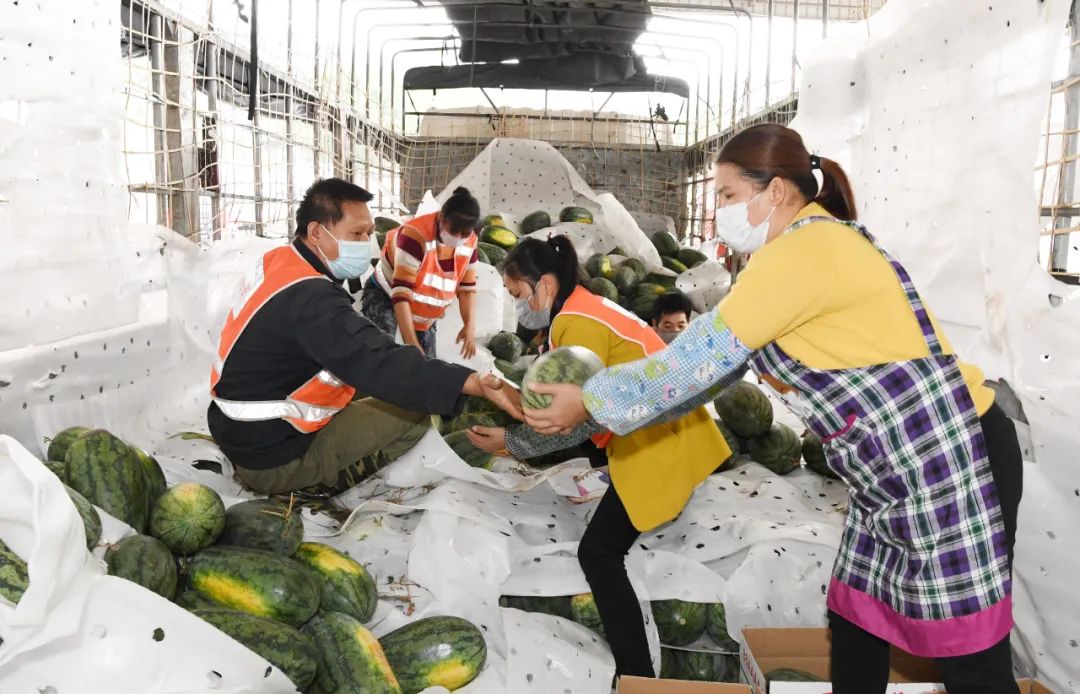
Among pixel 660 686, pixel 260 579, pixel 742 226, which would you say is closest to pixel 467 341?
pixel 260 579

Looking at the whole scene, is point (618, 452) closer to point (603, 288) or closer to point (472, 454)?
point (472, 454)

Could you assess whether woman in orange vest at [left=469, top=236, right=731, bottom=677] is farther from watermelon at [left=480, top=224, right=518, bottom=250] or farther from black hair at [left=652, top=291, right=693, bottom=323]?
watermelon at [left=480, top=224, right=518, bottom=250]

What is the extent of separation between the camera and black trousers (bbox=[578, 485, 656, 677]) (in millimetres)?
2336

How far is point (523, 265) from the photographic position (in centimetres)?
274

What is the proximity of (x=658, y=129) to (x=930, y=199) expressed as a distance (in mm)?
8681

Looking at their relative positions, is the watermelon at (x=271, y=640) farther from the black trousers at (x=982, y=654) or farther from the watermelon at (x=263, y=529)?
the black trousers at (x=982, y=654)

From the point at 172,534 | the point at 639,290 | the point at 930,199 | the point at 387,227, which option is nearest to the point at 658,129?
the point at 639,290

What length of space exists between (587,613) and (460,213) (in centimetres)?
252

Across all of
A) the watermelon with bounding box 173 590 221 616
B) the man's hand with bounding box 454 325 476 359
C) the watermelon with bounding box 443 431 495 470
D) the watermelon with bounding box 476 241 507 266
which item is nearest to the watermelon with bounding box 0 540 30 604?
the watermelon with bounding box 173 590 221 616

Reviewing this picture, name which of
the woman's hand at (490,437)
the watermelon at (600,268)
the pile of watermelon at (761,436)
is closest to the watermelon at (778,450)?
the pile of watermelon at (761,436)

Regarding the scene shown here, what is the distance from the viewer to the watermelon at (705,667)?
2.52 metres

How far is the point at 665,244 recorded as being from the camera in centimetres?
848

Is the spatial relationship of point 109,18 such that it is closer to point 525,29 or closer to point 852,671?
point 852,671

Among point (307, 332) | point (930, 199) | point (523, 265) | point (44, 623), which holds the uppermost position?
point (930, 199)
